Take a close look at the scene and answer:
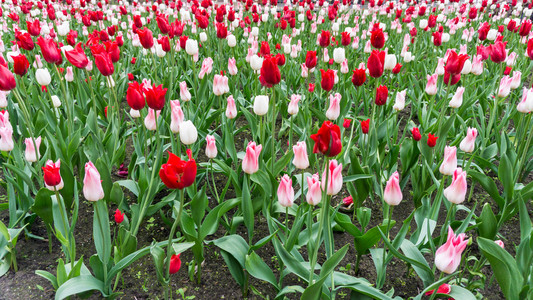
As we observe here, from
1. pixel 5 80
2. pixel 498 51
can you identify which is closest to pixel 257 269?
pixel 5 80

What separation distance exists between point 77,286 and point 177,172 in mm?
745

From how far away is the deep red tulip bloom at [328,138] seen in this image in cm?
122

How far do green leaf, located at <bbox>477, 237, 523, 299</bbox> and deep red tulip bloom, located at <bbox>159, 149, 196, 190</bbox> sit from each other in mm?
1039

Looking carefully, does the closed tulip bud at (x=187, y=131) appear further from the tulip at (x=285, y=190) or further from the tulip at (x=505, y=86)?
the tulip at (x=505, y=86)

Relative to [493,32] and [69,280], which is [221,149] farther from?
[493,32]

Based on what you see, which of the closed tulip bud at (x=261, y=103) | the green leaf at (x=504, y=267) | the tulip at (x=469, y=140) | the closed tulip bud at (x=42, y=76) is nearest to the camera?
the green leaf at (x=504, y=267)

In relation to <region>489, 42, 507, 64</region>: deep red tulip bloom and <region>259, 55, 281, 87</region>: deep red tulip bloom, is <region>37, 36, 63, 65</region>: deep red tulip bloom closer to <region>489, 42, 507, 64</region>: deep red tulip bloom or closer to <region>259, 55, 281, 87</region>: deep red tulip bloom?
<region>259, 55, 281, 87</region>: deep red tulip bloom

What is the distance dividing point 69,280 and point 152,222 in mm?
861

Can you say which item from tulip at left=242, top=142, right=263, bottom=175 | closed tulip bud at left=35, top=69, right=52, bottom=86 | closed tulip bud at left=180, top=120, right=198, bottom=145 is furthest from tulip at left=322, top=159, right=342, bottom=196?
closed tulip bud at left=35, top=69, right=52, bottom=86

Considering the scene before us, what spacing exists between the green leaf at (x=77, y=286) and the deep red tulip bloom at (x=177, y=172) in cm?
71

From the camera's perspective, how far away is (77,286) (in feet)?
5.30

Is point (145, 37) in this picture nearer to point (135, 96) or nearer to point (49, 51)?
point (49, 51)

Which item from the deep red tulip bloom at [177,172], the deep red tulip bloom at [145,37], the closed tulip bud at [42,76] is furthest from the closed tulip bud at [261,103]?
the closed tulip bud at [42,76]

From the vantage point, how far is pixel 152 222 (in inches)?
97.5
